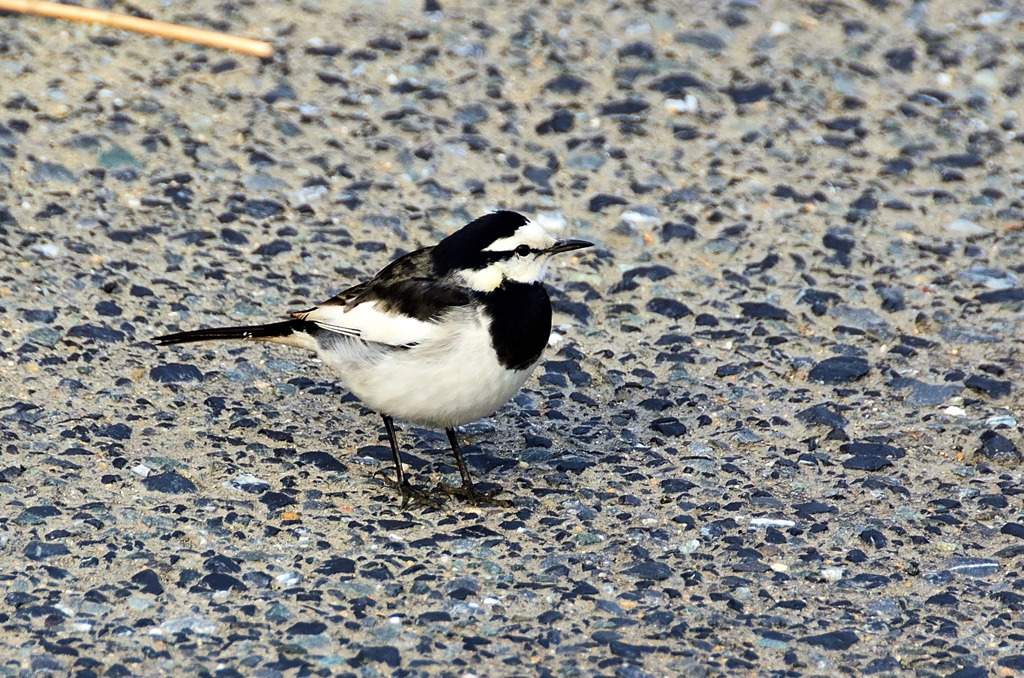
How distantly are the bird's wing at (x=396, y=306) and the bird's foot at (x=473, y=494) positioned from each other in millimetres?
620

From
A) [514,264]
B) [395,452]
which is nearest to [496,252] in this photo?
[514,264]

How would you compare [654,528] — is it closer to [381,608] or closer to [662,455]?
[662,455]

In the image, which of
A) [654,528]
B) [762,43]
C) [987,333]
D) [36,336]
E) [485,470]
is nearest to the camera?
[654,528]

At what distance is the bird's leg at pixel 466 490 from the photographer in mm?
4883

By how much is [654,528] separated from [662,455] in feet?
1.94

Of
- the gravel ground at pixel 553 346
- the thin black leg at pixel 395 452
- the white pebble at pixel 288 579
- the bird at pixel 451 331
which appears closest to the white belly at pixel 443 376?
the bird at pixel 451 331

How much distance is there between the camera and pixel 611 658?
3.95 m

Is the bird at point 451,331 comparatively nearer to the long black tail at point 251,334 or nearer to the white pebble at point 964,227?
the long black tail at point 251,334

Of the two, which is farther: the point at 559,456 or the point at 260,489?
the point at 559,456

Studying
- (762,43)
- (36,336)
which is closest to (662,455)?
(36,336)

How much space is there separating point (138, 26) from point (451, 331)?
4.10 meters

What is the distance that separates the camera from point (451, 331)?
472cm

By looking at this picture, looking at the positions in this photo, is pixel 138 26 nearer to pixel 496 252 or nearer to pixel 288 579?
pixel 496 252

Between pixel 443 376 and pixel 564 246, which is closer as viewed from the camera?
pixel 443 376
